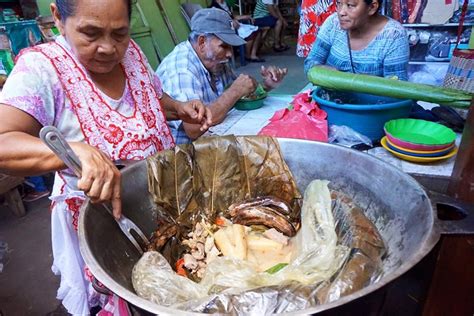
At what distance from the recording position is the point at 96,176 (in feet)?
2.80

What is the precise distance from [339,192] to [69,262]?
1055 mm

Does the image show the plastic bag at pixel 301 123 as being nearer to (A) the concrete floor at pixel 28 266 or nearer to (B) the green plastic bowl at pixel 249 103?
(B) the green plastic bowl at pixel 249 103

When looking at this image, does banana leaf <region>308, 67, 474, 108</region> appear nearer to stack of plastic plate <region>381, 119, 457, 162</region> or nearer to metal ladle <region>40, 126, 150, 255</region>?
stack of plastic plate <region>381, 119, 457, 162</region>

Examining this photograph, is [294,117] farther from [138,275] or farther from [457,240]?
[138,275]

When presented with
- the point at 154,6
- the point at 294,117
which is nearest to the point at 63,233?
the point at 294,117

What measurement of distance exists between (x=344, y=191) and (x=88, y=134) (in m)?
0.87

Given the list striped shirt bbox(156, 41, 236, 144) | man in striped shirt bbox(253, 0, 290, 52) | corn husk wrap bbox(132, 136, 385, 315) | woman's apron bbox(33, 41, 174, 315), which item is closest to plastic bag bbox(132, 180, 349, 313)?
corn husk wrap bbox(132, 136, 385, 315)

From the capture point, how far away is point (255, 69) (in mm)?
6801

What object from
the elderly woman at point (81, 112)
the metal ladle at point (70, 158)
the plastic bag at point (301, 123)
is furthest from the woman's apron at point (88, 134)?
the plastic bag at point (301, 123)

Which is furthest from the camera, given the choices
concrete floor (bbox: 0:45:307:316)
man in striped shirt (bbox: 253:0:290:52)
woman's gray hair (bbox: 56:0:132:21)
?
man in striped shirt (bbox: 253:0:290:52)

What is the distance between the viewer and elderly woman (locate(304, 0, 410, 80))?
2.19 meters

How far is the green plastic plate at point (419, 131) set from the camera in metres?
1.63

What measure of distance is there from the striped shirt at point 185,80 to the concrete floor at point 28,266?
1.41m

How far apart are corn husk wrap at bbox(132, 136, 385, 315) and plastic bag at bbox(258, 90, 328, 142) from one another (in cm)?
50
